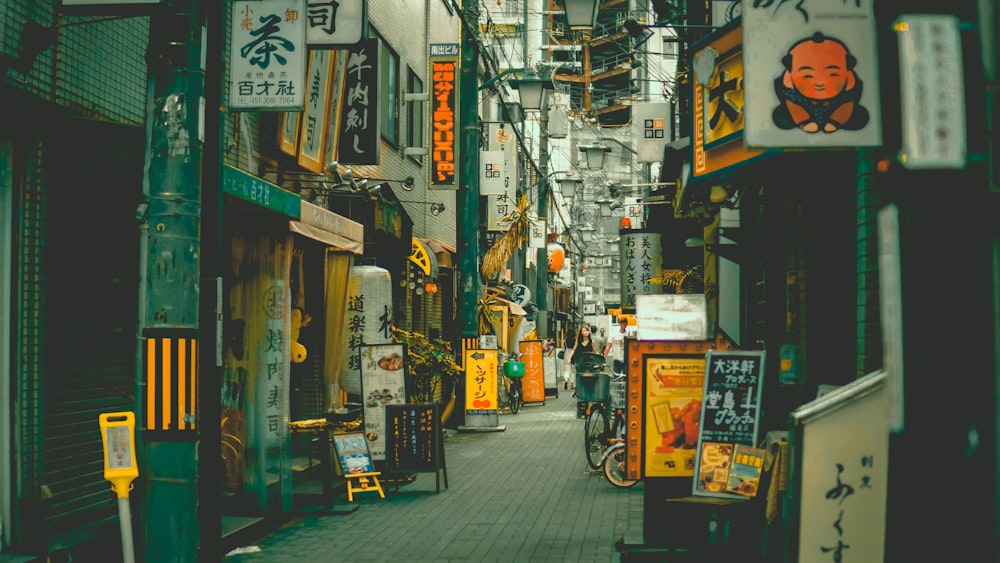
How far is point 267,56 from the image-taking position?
1096 centimetres

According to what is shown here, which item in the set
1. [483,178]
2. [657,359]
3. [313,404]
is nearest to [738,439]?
[657,359]

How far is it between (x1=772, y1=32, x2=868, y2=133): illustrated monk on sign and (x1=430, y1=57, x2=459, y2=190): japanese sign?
52.2 ft

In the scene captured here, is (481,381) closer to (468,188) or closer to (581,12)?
(468,188)

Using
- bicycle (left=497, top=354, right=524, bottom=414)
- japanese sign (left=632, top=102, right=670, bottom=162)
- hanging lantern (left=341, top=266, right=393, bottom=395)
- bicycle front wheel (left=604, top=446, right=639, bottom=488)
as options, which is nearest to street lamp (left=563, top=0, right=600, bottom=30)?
hanging lantern (left=341, top=266, right=393, bottom=395)

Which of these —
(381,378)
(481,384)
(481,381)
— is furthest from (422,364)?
(481,384)

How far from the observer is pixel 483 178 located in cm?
3097

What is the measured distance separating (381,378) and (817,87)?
10.1 meters

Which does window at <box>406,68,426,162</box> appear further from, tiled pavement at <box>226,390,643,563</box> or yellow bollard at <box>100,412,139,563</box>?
yellow bollard at <box>100,412,139,563</box>

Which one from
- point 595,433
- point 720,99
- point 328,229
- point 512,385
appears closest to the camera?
point 720,99

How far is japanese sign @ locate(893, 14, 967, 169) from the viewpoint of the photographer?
4.73 metres

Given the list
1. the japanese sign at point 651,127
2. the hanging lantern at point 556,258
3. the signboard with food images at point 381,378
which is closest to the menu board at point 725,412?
the signboard with food images at point 381,378

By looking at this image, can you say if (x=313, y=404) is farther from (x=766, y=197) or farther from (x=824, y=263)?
(x=824, y=263)

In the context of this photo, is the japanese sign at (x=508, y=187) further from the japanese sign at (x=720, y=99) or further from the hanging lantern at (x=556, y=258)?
the japanese sign at (x=720, y=99)

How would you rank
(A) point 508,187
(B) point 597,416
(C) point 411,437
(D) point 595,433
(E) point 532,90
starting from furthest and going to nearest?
(A) point 508,187 → (E) point 532,90 → (D) point 595,433 → (B) point 597,416 → (C) point 411,437
